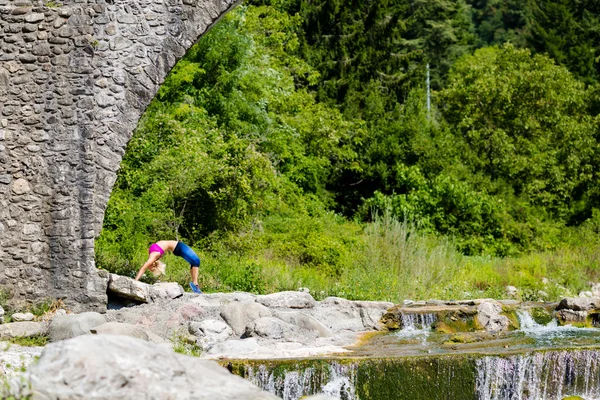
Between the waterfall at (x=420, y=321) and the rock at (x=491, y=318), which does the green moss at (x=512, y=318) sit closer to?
the rock at (x=491, y=318)

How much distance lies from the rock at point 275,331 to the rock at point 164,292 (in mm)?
1439

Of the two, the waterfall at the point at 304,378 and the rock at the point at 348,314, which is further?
the rock at the point at 348,314

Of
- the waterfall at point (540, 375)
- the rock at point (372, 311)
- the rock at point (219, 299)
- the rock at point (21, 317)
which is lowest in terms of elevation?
the rock at point (21, 317)

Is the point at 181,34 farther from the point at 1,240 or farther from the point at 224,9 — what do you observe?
the point at 1,240

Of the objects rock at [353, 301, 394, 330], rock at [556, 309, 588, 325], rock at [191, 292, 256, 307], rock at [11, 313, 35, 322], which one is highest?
rock at [556, 309, 588, 325]

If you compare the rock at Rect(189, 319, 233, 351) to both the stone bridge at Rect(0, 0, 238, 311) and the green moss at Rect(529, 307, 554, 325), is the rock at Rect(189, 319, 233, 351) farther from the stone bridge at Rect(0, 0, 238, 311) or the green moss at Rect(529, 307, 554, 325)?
the green moss at Rect(529, 307, 554, 325)

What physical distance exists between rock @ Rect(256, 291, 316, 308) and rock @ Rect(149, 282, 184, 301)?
885 millimetres

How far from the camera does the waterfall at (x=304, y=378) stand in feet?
25.4

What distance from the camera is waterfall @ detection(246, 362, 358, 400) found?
7746mm

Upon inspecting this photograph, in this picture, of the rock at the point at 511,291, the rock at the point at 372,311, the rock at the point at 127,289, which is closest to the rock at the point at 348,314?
the rock at the point at 372,311

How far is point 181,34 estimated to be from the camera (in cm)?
1021

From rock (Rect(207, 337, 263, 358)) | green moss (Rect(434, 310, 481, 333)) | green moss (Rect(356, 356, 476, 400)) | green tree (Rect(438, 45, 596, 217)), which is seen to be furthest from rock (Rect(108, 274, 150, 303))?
green tree (Rect(438, 45, 596, 217))

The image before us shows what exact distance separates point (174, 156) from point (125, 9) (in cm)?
357

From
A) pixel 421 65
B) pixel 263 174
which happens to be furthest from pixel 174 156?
pixel 421 65
